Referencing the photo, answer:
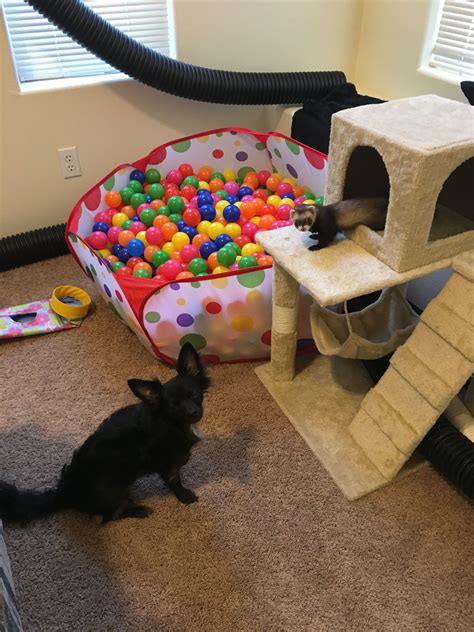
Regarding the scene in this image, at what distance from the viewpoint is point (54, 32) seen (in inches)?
81.6

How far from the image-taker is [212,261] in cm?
189

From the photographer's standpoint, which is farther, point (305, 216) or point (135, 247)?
point (135, 247)

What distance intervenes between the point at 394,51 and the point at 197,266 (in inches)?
53.0

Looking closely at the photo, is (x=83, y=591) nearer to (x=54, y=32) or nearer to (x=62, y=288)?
(x=62, y=288)

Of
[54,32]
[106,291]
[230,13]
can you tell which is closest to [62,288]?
[106,291]

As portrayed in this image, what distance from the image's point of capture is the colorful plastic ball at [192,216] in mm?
2082

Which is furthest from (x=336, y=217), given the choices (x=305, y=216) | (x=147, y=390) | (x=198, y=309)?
(x=147, y=390)

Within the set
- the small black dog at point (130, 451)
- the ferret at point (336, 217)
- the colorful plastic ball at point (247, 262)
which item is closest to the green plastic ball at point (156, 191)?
the colorful plastic ball at point (247, 262)

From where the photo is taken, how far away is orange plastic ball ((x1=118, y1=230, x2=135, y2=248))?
2.02m

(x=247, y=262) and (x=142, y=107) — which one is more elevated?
(x=142, y=107)

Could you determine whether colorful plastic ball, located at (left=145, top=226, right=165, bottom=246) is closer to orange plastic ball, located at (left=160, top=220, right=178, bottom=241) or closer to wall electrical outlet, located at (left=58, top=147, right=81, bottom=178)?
orange plastic ball, located at (left=160, top=220, right=178, bottom=241)

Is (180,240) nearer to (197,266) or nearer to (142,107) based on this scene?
(197,266)

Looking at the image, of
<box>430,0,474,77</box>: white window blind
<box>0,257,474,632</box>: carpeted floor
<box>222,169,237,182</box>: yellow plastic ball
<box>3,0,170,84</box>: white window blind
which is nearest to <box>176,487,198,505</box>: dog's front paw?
<box>0,257,474,632</box>: carpeted floor

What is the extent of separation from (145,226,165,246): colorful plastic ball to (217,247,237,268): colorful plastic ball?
296mm
